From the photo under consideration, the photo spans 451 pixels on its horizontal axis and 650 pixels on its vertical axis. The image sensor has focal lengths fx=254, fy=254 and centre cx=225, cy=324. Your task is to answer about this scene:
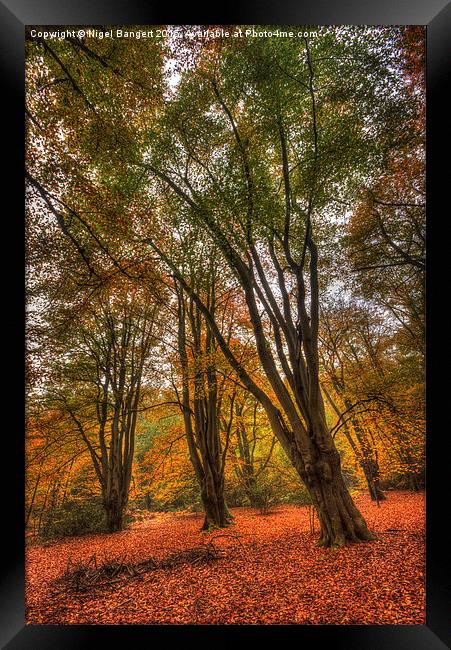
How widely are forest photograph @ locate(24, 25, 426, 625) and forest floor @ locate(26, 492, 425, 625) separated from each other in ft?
0.05

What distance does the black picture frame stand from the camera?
6.73ft

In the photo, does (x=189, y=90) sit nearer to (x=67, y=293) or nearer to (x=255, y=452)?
(x=67, y=293)

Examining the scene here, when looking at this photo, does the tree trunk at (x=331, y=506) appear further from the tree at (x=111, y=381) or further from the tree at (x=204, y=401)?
the tree at (x=111, y=381)

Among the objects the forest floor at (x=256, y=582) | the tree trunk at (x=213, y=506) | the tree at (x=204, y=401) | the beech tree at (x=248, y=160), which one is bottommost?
the forest floor at (x=256, y=582)

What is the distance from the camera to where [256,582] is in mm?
2312

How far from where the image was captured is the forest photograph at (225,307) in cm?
237

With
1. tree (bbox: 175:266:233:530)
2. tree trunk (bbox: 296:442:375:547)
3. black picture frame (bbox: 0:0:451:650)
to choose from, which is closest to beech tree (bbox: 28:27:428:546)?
tree trunk (bbox: 296:442:375:547)

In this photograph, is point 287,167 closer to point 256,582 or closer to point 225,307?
point 225,307
